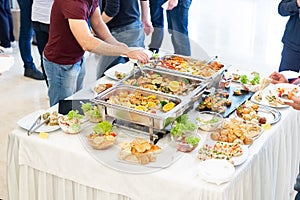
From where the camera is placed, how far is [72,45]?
238cm

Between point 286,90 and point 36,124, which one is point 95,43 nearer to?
point 36,124

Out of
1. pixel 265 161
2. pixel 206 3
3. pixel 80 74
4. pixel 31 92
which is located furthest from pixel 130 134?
pixel 206 3

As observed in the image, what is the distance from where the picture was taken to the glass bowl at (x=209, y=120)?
2.03 meters

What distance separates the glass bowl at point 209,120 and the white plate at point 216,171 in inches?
9.6

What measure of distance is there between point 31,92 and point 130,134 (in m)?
1.88

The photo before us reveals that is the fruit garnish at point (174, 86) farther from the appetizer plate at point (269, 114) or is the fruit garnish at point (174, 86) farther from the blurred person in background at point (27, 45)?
the blurred person in background at point (27, 45)

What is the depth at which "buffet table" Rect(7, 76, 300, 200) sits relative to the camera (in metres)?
1.76

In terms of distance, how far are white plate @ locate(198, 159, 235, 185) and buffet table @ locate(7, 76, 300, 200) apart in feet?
0.06

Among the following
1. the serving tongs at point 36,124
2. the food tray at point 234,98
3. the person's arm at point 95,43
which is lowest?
the food tray at point 234,98

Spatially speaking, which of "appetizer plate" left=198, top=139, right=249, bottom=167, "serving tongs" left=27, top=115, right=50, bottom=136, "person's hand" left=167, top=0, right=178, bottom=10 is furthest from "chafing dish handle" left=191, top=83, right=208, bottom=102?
"person's hand" left=167, top=0, right=178, bottom=10

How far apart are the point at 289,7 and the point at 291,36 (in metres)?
0.15

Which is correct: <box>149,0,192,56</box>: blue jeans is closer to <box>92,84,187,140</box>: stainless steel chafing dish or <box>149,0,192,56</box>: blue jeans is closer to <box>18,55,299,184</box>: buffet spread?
<box>18,55,299,184</box>: buffet spread

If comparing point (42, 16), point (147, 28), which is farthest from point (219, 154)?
point (42, 16)

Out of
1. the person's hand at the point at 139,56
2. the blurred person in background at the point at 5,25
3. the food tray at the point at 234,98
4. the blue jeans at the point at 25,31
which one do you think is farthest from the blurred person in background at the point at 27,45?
the food tray at the point at 234,98
